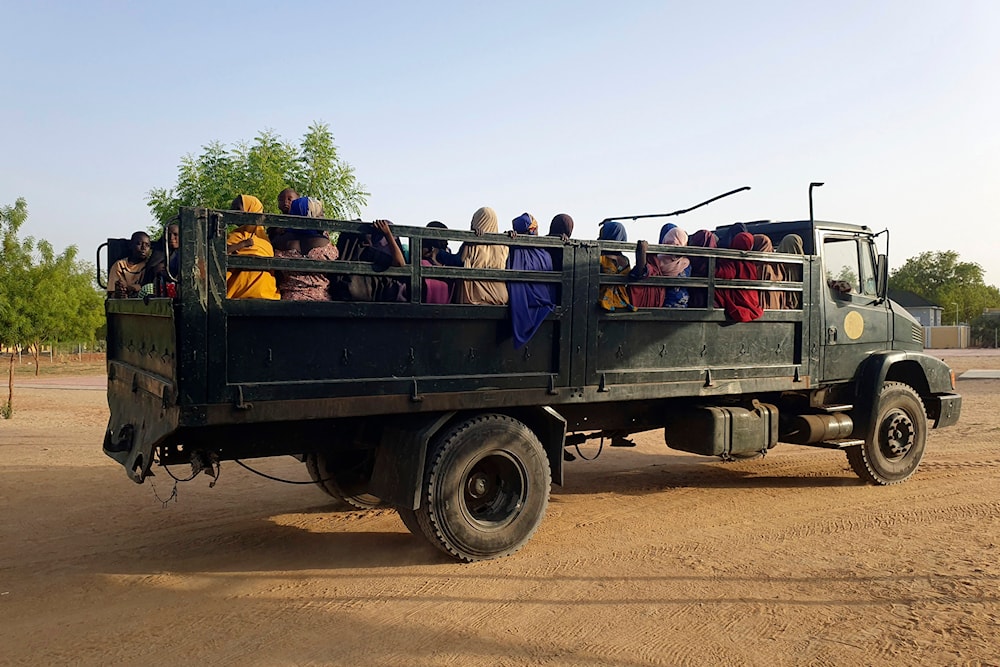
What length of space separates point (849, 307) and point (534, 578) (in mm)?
4634

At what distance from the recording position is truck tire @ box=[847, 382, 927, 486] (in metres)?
7.61

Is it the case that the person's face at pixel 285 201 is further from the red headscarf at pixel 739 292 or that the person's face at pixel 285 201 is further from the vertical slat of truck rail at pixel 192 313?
the red headscarf at pixel 739 292

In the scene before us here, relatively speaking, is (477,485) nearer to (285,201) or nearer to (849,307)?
(285,201)

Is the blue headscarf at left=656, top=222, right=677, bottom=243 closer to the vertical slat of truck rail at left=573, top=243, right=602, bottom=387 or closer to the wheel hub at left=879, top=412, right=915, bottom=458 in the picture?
the vertical slat of truck rail at left=573, top=243, right=602, bottom=387

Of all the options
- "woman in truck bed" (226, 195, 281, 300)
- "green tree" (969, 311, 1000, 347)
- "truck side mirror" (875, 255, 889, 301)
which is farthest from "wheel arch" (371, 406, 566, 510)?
"green tree" (969, 311, 1000, 347)

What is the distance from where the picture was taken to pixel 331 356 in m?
4.82

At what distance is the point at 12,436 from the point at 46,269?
918cm

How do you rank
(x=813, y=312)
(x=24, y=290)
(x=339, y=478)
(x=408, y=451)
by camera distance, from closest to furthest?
(x=408, y=451), (x=339, y=478), (x=813, y=312), (x=24, y=290)

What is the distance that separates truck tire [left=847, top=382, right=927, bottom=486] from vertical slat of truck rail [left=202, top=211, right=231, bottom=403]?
6.05 metres

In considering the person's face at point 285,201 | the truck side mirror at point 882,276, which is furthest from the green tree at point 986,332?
the person's face at point 285,201

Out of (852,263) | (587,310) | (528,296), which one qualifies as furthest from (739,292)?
(528,296)

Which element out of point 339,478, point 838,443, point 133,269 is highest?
point 133,269

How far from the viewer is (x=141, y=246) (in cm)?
609

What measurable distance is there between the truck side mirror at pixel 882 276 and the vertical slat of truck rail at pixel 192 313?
659cm
